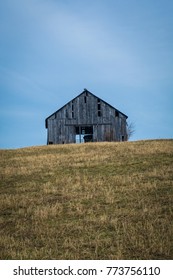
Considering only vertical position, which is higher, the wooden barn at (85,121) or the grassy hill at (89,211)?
the wooden barn at (85,121)

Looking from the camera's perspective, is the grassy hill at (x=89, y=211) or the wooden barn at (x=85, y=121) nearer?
the grassy hill at (x=89, y=211)

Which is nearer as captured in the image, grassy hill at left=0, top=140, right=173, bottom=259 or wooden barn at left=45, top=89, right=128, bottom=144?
grassy hill at left=0, top=140, right=173, bottom=259

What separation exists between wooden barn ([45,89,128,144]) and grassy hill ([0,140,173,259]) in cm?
2792

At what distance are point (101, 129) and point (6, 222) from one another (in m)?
37.6

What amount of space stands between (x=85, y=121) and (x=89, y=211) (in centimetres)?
3716

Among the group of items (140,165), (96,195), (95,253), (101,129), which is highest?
(101,129)

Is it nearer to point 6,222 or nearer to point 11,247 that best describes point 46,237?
point 11,247

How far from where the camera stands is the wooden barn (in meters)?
47.2

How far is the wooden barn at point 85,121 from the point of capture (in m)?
47.2

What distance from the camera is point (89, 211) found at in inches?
410

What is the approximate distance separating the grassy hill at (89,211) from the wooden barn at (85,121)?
2792 cm

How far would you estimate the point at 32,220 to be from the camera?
1005 centimetres

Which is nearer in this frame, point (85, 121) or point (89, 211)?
point (89, 211)

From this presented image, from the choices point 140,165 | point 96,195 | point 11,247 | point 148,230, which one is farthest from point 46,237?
point 140,165
